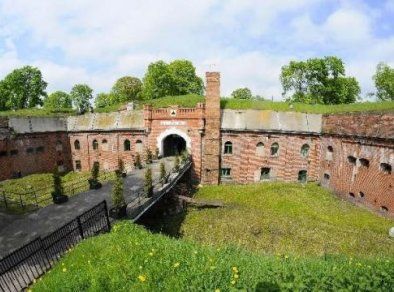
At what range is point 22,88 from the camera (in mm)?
57250

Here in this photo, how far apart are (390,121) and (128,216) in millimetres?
17208

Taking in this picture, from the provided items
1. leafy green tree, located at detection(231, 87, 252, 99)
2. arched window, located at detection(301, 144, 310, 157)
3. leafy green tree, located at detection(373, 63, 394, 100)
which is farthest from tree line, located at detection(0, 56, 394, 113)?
leafy green tree, located at detection(231, 87, 252, 99)

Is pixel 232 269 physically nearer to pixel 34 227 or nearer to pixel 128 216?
pixel 128 216

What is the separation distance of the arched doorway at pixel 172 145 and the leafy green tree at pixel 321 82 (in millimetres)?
23569

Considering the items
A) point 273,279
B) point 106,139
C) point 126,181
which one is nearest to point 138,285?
point 273,279

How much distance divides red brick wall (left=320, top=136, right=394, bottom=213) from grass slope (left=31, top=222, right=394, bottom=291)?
517 inches

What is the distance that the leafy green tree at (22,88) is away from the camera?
2206 inches

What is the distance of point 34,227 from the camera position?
13461 mm

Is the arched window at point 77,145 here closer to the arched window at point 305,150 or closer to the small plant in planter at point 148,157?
the small plant in planter at point 148,157

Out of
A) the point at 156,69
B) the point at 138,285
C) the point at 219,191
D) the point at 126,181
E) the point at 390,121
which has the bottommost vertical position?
the point at 219,191

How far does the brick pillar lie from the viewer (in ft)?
92.6

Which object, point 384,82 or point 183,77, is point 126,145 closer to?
point 183,77

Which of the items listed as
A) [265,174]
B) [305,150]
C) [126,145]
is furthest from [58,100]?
[305,150]

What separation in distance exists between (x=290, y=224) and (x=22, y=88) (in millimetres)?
56197
